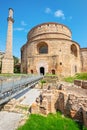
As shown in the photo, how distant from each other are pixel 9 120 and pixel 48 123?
172 centimetres

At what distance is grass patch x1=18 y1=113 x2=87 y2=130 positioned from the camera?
213 inches

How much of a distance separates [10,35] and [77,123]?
24.2 meters

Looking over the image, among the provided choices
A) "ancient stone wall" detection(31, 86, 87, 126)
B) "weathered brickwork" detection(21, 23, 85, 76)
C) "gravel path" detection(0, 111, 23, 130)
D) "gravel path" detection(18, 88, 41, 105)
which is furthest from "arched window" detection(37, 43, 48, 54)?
"gravel path" detection(0, 111, 23, 130)

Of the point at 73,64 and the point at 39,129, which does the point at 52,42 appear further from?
the point at 39,129

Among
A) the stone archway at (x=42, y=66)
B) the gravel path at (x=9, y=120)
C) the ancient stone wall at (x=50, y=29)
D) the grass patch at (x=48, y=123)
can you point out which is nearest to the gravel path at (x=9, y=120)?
the gravel path at (x=9, y=120)

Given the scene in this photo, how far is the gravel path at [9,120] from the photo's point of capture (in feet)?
16.8

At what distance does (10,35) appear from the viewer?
88.4 ft

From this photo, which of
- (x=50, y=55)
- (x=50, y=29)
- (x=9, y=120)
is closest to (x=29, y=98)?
(x=9, y=120)

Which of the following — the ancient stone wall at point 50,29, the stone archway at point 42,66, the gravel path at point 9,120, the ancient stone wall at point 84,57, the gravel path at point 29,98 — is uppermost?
the ancient stone wall at point 50,29

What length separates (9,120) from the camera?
18.5 feet

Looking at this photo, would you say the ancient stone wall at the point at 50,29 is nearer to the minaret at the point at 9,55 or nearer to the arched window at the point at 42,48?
the arched window at the point at 42,48

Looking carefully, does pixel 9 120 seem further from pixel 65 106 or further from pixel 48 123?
pixel 65 106

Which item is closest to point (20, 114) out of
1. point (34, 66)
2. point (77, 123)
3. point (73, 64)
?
point (77, 123)

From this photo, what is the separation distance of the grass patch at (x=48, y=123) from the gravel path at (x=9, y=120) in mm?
405
